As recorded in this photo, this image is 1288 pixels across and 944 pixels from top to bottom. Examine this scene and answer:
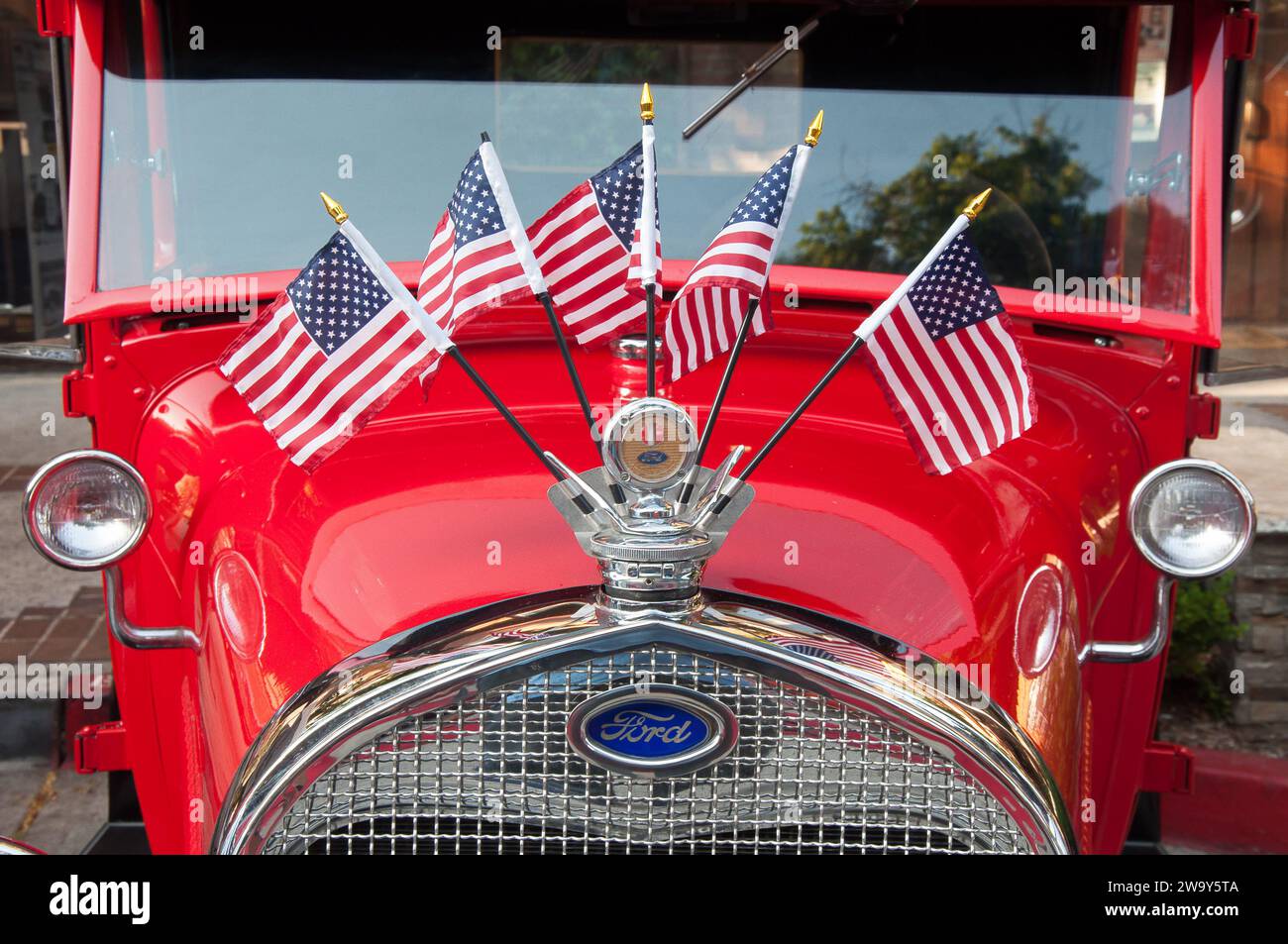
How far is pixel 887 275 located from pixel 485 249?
37.6 inches

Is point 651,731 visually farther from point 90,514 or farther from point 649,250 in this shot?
point 90,514

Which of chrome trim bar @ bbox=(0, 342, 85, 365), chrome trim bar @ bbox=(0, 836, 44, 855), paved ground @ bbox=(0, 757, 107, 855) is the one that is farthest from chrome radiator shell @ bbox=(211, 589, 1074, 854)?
paved ground @ bbox=(0, 757, 107, 855)

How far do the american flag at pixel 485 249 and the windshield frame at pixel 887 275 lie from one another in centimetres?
57

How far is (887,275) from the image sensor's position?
8.75ft

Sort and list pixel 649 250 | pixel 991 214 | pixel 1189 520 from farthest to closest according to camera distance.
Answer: pixel 991 214, pixel 1189 520, pixel 649 250

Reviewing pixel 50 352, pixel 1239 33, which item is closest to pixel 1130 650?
pixel 1239 33

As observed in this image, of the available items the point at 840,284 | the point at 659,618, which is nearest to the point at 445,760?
the point at 659,618

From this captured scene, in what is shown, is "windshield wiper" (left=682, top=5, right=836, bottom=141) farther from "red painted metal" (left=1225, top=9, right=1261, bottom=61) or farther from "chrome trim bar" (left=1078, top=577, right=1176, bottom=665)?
"chrome trim bar" (left=1078, top=577, right=1176, bottom=665)

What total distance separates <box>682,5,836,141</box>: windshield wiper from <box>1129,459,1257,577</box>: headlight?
3.31 feet

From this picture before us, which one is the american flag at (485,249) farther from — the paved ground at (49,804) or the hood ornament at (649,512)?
the paved ground at (49,804)

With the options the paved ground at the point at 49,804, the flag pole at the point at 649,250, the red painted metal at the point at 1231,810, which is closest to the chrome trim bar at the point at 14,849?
the flag pole at the point at 649,250

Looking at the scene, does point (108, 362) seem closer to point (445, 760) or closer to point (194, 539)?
point (194, 539)
